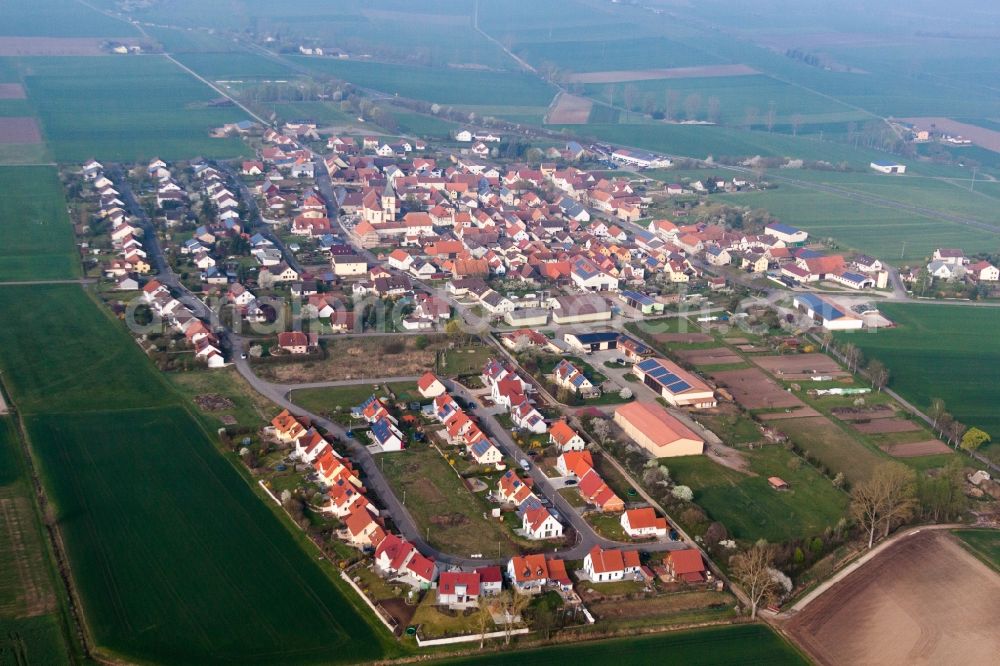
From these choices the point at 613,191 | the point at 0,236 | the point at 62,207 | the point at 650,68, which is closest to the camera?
the point at 0,236

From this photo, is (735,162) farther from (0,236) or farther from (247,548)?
(247,548)

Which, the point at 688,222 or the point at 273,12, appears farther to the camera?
the point at 273,12

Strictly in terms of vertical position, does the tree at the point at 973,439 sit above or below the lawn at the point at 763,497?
above

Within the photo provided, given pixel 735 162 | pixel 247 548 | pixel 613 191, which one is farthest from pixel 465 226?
pixel 247 548

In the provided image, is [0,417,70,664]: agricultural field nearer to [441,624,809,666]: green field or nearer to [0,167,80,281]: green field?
[441,624,809,666]: green field

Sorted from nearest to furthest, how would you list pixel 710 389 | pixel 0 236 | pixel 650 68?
pixel 710 389 < pixel 0 236 < pixel 650 68

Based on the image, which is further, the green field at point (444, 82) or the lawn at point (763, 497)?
the green field at point (444, 82)

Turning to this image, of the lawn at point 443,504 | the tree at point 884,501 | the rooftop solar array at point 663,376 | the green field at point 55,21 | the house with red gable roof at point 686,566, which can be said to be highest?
the green field at point 55,21

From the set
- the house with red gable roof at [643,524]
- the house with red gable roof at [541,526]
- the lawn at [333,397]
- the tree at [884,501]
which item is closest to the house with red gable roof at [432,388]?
the lawn at [333,397]

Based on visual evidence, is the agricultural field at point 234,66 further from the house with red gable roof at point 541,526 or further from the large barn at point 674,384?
the house with red gable roof at point 541,526
